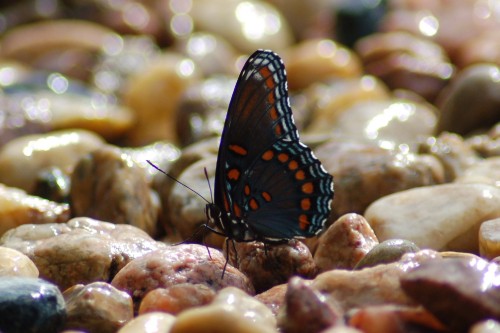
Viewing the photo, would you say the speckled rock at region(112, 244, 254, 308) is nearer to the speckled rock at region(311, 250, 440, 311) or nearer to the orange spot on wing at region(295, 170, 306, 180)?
the speckled rock at region(311, 250, 440, 311)

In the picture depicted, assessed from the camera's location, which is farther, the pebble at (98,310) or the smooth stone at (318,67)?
the smooth stone at (318,67)

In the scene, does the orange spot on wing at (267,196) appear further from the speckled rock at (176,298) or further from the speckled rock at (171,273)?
the speckled rock at (176,298)

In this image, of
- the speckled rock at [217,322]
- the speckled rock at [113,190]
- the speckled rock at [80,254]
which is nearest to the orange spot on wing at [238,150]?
Answer: the speckled rock at [80,254]

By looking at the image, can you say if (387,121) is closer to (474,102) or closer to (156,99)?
(474,102)

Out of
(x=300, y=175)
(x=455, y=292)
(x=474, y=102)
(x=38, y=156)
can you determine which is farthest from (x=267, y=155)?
(x=474, y=102)

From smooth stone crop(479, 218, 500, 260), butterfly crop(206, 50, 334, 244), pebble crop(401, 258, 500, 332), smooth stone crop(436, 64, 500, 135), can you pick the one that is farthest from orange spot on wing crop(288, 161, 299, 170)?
smooth stone crop(436, 64, 500, 135)

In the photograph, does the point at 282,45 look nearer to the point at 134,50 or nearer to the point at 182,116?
the point at 134,50
